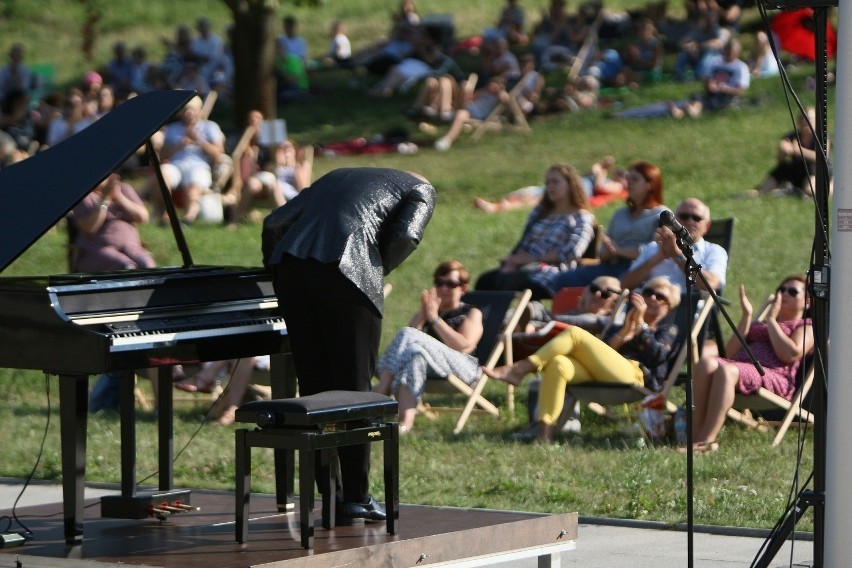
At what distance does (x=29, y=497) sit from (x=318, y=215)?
3.07 m

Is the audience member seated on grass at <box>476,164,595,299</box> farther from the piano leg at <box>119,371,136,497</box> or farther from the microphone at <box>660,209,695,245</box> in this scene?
the microphone at <box>660,209,695,245</box>

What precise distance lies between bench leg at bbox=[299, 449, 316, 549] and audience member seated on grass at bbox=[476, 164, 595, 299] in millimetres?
5383

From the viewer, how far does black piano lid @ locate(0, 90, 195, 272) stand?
629cm

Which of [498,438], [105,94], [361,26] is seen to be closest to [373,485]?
[498,438]

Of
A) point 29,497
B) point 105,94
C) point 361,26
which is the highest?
point 361,26

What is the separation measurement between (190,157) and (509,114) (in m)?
5.97

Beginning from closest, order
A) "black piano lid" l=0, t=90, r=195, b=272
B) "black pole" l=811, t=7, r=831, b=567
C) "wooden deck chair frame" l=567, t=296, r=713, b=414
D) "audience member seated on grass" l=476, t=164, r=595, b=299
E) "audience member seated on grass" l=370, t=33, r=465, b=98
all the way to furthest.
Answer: "black pole" l=811, t=7, r=831, b=567, "black piano lid" l=0, t=90, r=195, b=272, "wooden deck chair frame" l=567, t=296, r=713, b=414, "audience member seated on grass" l=476, t=164, r=595, b=299, "audience member seated on grass" l=370, t=33, r=465, b=98

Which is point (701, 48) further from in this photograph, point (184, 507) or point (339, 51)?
point (184, 507)

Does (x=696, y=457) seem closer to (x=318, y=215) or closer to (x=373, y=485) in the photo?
(x=373, y=485)

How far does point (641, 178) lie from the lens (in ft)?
35.2

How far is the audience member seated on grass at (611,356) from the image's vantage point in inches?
361

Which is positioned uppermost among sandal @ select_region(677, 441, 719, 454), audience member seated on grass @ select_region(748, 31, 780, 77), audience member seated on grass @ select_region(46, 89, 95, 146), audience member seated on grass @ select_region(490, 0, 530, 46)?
audience member seated on grass @ select_region(490, 0, 530, 46)

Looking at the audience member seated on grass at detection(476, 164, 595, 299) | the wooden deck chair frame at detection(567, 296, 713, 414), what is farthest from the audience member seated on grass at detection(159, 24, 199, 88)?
the wooden deck chair frame at detection(567, 296, 713, 414)

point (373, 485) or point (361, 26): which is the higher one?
point (361, 26)
